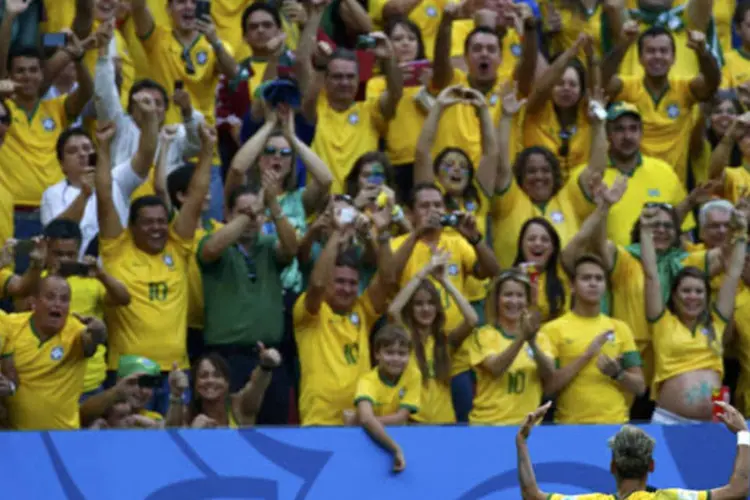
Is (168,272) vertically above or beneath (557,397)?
above

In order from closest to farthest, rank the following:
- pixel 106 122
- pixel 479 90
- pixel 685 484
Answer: pixel 685 484
pixel 106 122
pixel 479 90

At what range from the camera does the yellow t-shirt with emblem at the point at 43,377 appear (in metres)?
10.4

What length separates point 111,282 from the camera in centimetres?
1085

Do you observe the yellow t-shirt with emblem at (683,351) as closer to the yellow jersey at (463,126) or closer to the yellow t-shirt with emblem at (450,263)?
the yellow t-shirt with emblem at (450,263)

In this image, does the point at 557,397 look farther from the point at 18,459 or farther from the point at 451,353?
the point at 18,459

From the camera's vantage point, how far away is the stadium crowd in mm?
10992

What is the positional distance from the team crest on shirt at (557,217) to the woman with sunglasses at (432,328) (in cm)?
136

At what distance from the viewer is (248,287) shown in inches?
448

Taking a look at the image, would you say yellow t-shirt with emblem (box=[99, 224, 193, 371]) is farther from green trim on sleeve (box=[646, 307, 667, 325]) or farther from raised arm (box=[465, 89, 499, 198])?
green trim on sleeve (box=[646, 307, 667, 325])

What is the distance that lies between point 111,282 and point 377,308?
64.7 inches

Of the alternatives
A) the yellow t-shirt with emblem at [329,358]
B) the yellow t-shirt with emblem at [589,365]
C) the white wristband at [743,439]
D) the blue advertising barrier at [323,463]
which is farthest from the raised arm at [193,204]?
the white wristband at [743,439]

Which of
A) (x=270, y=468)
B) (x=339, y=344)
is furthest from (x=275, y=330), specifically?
(x=270, y=468)

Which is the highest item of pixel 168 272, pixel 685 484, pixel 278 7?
pixel 278 7

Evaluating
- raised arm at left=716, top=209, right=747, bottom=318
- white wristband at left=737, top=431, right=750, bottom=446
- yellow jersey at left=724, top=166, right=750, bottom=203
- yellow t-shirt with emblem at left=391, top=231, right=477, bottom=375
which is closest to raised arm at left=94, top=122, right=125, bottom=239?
yellow t-shirt with emblem at left=391, top=231, right=477, bottom=375
